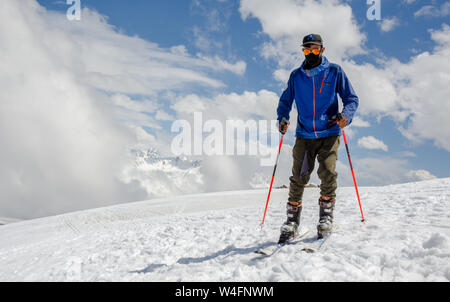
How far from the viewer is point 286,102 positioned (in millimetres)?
5051

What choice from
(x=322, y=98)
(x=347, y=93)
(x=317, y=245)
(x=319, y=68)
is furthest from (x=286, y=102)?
(x=317, y=245)

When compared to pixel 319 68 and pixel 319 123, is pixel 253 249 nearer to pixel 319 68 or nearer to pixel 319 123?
pixel 319 123

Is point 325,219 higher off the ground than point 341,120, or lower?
lower

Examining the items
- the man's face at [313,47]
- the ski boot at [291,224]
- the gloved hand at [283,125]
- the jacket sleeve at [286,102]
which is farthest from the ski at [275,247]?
the man's face at [313,47]

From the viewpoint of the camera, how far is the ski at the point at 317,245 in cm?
384

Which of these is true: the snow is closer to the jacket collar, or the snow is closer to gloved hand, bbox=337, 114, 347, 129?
gloved hand, bbox=337, 114, 347, 129

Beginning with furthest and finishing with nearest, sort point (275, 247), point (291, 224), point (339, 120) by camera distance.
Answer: point (291, 224)
point (339, 120)
point (275, 247)

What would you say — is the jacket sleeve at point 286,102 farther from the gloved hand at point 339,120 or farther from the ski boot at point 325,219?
the ski boot at point 325,219

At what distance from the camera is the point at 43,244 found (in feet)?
25.2

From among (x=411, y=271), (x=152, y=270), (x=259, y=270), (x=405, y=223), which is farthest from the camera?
(x=405, y=223)

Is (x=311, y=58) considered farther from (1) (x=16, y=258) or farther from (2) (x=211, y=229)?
(1) (x=16, y=258)

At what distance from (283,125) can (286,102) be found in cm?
44

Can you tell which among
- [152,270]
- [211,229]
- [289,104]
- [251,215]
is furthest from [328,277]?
[251,215]

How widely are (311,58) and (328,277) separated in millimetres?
3328
